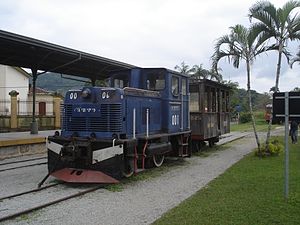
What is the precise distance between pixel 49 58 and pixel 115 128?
829 cm

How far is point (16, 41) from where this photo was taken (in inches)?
528

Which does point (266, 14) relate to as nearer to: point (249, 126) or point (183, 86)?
point (183, 86)

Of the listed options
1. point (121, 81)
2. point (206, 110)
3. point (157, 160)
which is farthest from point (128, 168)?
point (206, 110)

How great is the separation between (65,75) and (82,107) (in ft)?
36.3

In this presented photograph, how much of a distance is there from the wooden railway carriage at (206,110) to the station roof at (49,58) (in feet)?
10.5

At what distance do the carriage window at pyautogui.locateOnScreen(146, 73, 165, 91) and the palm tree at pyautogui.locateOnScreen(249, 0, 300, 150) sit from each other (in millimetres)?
4704

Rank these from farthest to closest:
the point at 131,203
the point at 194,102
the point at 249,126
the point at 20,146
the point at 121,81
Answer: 1. the point at 249,126
2. the point at 194,102
3. the point at 20,146
4. the point at 121,81
5. the point at 131,203

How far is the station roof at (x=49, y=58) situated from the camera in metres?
13.9

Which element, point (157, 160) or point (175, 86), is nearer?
point (157, 160)

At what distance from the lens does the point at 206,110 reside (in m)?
16.5

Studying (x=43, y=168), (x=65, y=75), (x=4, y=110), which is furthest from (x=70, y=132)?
(x=4, y=110)

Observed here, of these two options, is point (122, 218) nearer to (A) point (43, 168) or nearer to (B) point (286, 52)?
(A) point (43, 168)

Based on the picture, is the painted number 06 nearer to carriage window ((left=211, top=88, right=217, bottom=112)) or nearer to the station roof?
the station roof

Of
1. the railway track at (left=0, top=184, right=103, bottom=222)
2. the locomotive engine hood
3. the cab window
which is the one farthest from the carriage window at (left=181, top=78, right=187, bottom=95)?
the railway track at (left=0, top=184, right=103, bottom=222)
